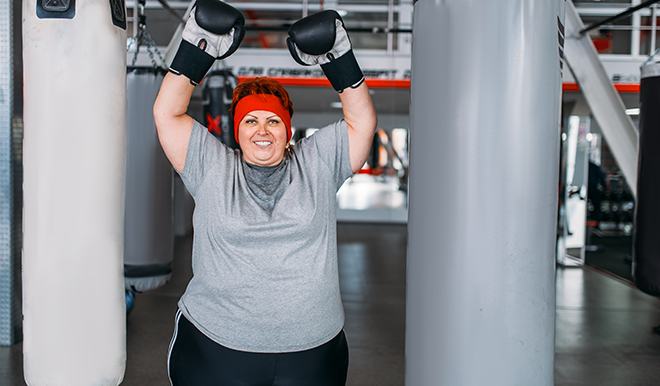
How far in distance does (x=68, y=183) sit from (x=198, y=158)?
1.03ft

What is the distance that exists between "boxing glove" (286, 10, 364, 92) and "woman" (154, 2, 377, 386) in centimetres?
2

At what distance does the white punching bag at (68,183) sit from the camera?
48.9 inches

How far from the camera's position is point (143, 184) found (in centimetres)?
297

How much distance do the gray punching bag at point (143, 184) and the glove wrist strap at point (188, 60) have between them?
1784 millimetres

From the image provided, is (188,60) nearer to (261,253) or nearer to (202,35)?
(202,35)

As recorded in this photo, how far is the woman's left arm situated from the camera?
1.33 meters

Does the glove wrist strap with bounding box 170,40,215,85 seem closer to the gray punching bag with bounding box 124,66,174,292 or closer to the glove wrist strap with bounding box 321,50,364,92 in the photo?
the glove wrist strap with bounding box 321,50,364,92

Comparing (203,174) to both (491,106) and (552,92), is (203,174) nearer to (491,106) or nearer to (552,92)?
(491,106)

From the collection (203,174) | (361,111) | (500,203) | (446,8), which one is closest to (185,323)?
(203,174)

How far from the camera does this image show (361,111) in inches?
52.7

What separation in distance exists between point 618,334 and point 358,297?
1969 millimetres

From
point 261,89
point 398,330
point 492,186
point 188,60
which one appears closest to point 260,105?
point 261,89

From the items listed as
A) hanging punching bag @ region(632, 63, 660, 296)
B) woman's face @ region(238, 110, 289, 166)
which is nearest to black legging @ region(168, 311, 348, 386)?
woman's face @ region(238, 110, 289, 166)

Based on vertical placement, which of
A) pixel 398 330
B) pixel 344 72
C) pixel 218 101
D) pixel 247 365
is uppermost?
pixel 218 101
